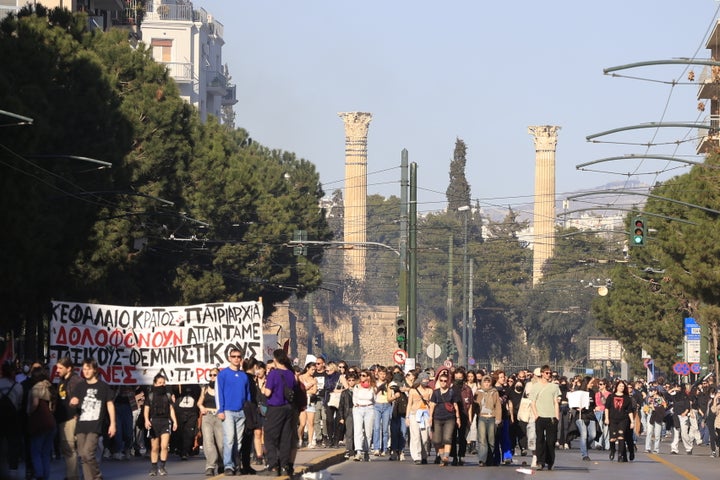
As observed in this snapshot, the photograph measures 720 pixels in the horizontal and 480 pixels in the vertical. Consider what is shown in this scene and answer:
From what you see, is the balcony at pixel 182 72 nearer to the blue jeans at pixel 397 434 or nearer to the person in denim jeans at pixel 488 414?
the blue jeans at pixel 397 434

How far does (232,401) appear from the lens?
19969mm

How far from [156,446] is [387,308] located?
12907cm

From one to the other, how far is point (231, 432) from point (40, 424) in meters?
2.69

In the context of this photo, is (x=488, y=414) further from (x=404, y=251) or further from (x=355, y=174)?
(x=355, y=174)

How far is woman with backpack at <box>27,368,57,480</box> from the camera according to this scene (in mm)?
18125

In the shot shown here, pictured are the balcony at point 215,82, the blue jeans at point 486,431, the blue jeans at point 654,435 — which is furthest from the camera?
the balcony at point 215,82

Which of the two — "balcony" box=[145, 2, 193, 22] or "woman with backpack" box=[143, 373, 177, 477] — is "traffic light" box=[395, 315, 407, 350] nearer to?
"woman with backpack" box=[143, 373, 177, 477]

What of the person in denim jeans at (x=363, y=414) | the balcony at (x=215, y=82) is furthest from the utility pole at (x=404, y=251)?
the balcony at (x=215, y=82)

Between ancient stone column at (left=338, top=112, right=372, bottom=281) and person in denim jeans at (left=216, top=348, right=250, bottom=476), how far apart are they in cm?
11195

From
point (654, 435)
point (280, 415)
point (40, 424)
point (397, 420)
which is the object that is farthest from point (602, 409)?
point (40, 424)

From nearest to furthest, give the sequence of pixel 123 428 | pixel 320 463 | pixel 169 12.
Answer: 1. pixel 320 463
2. pixel 123 428
3. pixel 169 12

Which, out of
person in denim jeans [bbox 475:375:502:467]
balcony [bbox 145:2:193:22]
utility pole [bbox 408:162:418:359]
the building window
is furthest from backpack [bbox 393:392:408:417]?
balcony [bbox 145:2:193:22]

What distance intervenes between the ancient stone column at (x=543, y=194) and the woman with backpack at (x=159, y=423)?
11586 centimetres

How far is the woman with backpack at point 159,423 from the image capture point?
21672 millimetres
